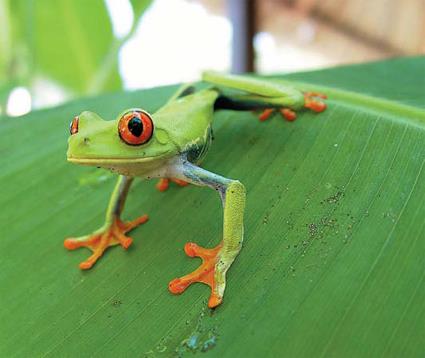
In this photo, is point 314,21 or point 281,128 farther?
point 314,21

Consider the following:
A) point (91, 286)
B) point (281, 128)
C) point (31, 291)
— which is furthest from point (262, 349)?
point (281, 128)

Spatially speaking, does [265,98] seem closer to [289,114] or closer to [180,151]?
[289,114]

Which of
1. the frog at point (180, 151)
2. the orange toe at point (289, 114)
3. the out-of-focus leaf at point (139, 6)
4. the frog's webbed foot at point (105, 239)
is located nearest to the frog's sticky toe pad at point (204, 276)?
the frog at point (180, 151)

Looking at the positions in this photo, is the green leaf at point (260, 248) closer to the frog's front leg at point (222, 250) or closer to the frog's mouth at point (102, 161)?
the frog's front leg at point (222, 250)

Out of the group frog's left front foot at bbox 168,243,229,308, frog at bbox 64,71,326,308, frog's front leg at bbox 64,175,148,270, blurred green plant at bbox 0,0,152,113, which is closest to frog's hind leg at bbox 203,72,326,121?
frog at bbox 64,71,326,308

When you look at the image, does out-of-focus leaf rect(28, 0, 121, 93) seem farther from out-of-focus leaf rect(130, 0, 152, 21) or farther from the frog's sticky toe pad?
the frog's sticky toe pad

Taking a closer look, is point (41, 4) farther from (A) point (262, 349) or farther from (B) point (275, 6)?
(A) point (262, 349)

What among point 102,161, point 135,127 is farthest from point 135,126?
point 102,161

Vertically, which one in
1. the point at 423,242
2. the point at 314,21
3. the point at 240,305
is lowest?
the point at 314,21
